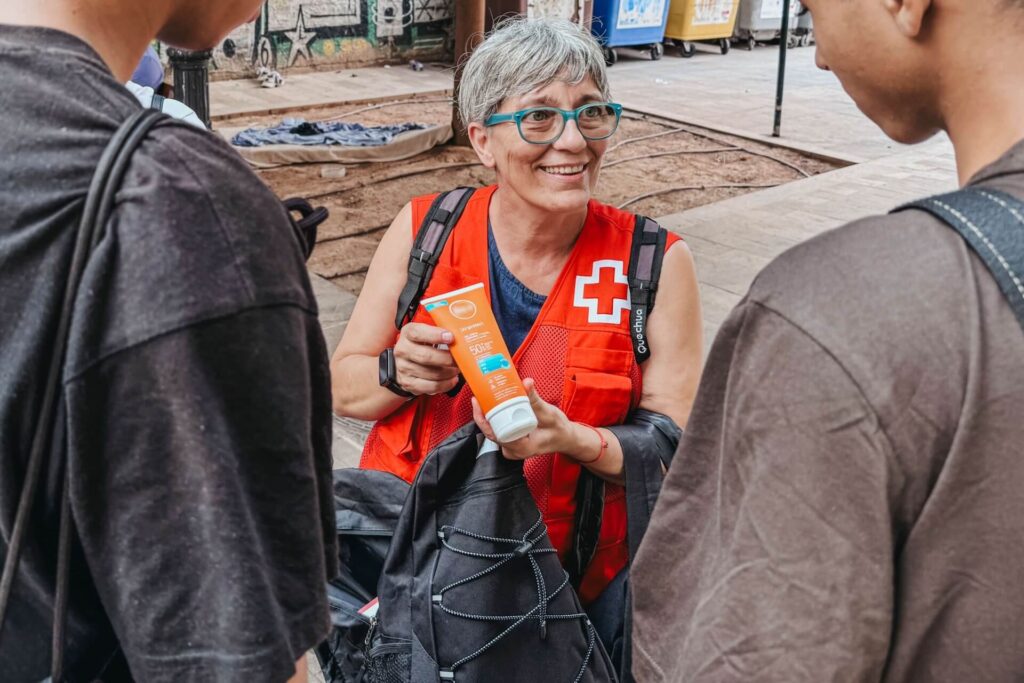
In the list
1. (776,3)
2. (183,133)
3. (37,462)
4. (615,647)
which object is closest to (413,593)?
(615,647)

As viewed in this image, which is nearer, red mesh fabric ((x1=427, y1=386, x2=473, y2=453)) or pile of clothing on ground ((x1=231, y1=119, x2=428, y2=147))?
red mesh fabric ((x1=427, y1=386, x2=473, y2=453))

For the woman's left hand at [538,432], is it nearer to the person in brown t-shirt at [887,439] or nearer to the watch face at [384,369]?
the watch face at [384,369]

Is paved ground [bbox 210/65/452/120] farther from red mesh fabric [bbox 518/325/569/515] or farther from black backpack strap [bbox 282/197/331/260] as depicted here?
black backpack strap [bbox 282/197/331/260]

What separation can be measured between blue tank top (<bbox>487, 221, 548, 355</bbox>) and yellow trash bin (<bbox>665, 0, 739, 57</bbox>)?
15.9 meters

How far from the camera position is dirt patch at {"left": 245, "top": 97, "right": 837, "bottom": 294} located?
7.01m

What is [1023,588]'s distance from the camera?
828 mm

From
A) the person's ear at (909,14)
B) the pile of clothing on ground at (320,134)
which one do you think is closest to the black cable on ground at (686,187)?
the pile of clothing on ground at (320,134)

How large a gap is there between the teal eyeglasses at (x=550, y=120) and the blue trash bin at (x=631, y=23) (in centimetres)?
1353

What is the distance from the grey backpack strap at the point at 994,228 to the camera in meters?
0.79

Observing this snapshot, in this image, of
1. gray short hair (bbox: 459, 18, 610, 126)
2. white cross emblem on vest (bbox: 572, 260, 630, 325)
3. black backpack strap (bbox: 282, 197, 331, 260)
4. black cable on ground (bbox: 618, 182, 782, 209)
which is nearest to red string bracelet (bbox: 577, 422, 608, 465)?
white cross emblem on vest (bbox: 572, 260, 630, 325)

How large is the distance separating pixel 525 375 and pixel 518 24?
89 centimetres

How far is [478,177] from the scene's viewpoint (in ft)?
28.7

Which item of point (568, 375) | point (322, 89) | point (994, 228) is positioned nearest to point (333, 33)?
point (322, 89)

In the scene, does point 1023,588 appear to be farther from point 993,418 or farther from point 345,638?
point 345,638
